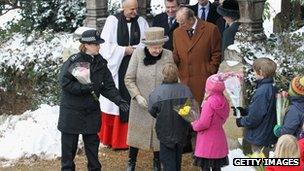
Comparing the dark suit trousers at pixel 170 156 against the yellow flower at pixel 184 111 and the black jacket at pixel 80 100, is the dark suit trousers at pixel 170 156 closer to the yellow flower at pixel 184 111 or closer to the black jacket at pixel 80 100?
the yellow flower at pixel 184 111

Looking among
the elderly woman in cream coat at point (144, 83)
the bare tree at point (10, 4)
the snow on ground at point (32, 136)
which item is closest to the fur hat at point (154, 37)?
the elderly woman in cream coat at point (144, 83)

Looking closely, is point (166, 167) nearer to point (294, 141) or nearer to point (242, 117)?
point (242, 117)

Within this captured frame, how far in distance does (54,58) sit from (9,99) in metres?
1.22

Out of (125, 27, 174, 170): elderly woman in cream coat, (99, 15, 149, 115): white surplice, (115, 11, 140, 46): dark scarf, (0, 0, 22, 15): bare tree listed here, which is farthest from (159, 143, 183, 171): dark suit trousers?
(0, 0, 22, 15): bare tree

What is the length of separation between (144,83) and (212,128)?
1065mm

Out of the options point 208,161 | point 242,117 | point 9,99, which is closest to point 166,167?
point 208,161

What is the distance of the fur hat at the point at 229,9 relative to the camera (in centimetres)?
770

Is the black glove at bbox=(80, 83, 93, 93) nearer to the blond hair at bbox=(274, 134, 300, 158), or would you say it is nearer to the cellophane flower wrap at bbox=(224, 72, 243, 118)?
the cellophane flower wrap at bbox=(224, 72, 243, 118)

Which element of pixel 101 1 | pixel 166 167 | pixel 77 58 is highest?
pixel 101 1

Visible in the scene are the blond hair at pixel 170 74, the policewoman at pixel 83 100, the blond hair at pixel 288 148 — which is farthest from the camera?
the policewoman at pixel 83 100

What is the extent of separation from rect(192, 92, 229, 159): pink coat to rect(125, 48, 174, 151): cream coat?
78 centimetres

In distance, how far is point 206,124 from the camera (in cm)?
573

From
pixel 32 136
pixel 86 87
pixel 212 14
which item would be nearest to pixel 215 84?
pixel 86 87

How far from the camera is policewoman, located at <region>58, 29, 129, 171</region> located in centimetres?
603
